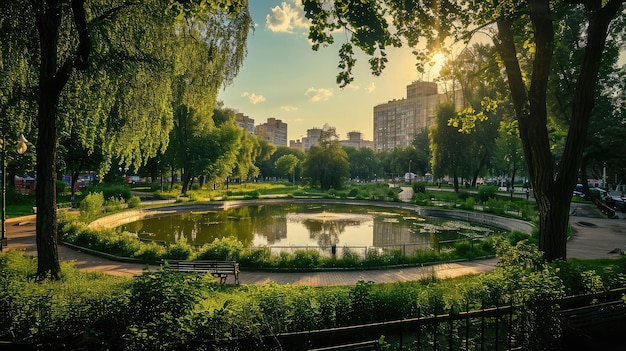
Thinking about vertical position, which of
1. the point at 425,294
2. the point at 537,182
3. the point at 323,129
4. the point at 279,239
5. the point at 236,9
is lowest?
the point at 279,239

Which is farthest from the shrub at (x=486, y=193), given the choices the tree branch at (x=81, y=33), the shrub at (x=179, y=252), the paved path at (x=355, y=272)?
the tree branch at (x=81, y=33)

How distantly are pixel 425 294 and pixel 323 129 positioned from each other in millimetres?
50415

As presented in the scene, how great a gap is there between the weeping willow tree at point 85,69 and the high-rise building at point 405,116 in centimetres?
13837

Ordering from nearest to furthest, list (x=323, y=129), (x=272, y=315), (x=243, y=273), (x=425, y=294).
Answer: (x=272, y=315) → (x=425, y=294) → (x=243, y=273) → (x=323, y=129)

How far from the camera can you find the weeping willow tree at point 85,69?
7.57m

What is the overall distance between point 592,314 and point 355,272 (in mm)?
8314

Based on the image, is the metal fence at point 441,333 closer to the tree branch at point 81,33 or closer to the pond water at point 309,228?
the tree branch at point 81,33

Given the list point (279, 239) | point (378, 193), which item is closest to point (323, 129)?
point (378, 193)

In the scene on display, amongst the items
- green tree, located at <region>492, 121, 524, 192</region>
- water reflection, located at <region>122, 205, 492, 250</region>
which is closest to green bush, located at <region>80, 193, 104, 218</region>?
water reflection, located at <region>122, 205, 492, 250</region>

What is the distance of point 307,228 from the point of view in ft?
84.6

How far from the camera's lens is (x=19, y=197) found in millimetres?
32219

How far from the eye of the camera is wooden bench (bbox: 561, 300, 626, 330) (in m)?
5.45

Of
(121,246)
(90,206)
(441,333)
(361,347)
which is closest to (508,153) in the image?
(121,246)

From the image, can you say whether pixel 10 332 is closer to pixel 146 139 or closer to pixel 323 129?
pixel 146 139
